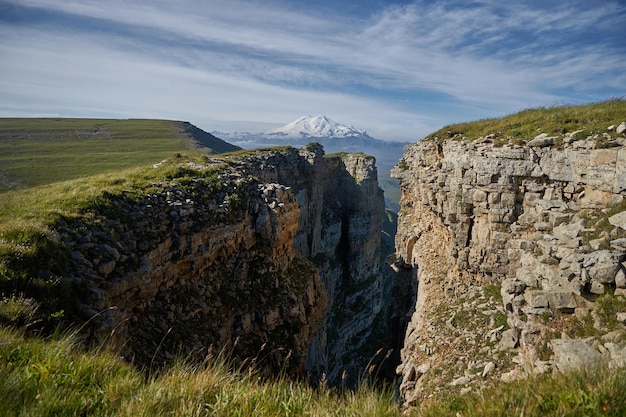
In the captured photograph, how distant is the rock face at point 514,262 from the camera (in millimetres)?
10315

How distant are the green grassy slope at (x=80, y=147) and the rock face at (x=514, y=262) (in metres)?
49.4

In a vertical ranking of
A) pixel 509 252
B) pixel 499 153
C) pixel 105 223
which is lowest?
pixel 509 252

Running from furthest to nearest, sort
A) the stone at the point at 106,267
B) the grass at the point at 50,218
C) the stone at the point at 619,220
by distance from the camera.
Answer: the stone at the point at 619,220 < the stone at the point at 106,267 < the grass at the point at 50,218

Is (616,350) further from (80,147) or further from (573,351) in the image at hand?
(80,147)

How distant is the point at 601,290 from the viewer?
10008 mm

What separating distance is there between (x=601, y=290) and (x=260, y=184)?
47.8 feet

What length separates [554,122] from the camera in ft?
61.0

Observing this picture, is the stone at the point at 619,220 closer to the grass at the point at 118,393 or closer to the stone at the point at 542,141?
the stone at the point at 542,141

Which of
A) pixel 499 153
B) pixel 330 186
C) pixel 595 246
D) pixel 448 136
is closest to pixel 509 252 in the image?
pixel 499 153

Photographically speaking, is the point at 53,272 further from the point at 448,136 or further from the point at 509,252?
the point at 448,136

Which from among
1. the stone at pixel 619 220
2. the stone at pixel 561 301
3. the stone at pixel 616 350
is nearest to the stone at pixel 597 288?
the stone at pixel 561 301

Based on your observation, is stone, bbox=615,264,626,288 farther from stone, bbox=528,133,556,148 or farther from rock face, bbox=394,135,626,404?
stone, bbox=528,133,556,148

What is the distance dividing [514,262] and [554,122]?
796 cm

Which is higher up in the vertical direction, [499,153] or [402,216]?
[499,153]
